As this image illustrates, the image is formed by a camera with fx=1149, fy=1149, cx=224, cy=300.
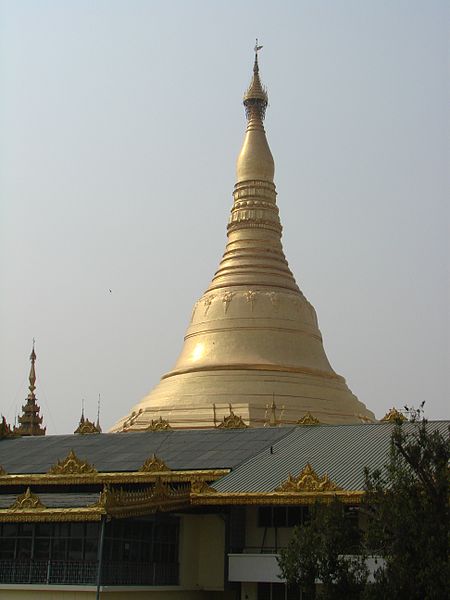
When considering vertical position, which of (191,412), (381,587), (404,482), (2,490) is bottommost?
(381,587)

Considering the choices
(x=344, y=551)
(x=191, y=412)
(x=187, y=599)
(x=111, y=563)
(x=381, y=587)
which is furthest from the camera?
(x=191, y=412)

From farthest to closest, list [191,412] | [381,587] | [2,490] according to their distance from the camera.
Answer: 1. [191,412]
2. [2,490]
3. [381,587]

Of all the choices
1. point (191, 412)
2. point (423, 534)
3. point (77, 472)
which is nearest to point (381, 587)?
point (423, 534)

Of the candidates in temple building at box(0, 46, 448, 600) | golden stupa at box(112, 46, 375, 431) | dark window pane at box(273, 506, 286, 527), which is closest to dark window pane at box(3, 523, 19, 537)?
temple building at box(0, 46, 448, 600)

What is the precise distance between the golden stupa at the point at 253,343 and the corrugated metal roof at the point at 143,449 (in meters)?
8.48

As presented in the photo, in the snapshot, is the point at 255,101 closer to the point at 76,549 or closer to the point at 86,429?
the point at 86,429

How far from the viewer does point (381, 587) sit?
61.3 ft

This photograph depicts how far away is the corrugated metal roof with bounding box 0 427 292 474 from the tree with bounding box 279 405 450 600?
9803mm

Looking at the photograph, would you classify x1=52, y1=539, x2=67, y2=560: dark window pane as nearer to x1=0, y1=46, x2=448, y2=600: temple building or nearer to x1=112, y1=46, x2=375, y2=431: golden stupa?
x1=0, y1=46, x2=448, y2=600: temple building

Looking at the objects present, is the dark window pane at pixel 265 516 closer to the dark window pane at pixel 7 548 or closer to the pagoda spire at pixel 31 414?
the dark window pane at pixel 7 548

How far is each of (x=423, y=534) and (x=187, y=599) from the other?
1153cm

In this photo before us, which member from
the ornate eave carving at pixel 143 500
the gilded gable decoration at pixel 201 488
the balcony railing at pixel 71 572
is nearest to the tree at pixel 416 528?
the ornate eave carving at pixel 143 500

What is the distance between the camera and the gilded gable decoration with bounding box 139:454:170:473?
2984cm

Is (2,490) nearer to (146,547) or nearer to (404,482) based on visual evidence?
(146,547)
